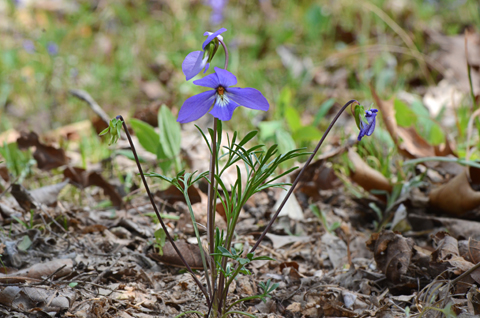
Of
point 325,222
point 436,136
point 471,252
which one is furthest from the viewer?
point 436,136

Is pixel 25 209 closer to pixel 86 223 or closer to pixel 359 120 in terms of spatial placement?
pixel 86 223

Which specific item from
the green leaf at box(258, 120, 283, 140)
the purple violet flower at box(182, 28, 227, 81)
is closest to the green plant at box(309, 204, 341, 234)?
the green leaf at box(258, 120, 283, 140)

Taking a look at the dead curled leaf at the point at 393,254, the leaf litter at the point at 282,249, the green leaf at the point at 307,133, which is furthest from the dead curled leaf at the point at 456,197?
the green leaf at the point at 307,133

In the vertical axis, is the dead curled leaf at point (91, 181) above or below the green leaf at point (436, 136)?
below

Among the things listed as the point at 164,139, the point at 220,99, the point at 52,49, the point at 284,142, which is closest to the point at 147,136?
the point at 164,139

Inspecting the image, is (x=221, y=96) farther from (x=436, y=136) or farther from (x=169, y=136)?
(x=436, y=136)

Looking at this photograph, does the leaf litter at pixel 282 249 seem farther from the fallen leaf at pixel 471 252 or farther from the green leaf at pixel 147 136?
the green leaf at pixel 147 136

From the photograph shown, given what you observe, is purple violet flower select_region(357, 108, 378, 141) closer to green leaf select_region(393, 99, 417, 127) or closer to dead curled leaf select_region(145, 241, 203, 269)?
dead curled leaf select_region(145, 241, 203, 269)
